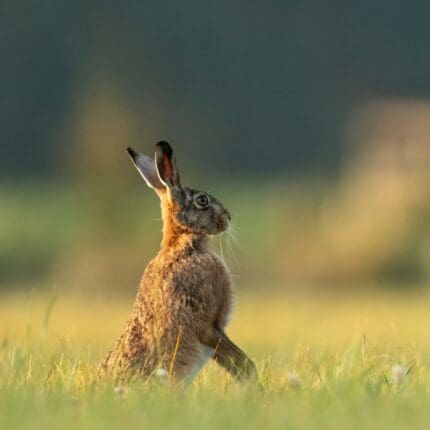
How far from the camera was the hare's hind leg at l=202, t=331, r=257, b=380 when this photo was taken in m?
8.09

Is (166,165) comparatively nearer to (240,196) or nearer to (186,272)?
(186,272)

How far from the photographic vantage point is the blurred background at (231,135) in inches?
1081

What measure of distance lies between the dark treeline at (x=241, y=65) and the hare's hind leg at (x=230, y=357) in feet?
152

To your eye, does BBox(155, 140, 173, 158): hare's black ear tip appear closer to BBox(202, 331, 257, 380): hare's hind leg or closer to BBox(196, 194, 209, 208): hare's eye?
BBox(196, 194, 209, 208): hare's eye

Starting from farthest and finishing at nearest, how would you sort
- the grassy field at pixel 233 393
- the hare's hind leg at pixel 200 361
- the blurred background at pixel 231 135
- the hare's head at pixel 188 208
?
the blurred background at pixel 231 135 → the hare's head at pixel 188 208 → the hare's hind leg at pixel 200 361 → the grassy field at pixel 233 393

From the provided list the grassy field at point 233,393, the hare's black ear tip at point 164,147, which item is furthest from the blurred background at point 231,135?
the grassy field at point 233,393

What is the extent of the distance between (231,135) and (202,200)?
5289cm

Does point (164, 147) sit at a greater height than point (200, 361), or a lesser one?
greater

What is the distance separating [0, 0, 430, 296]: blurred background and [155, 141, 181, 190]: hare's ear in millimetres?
799

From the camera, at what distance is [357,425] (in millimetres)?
6422

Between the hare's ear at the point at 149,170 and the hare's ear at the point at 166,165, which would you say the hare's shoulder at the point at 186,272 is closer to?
the hare's ear at the point at 166,165

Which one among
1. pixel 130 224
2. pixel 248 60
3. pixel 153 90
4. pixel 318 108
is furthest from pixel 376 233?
pixel 248 60

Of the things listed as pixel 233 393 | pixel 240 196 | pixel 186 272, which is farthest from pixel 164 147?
pixel 240 196

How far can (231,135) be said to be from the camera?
6153cm
